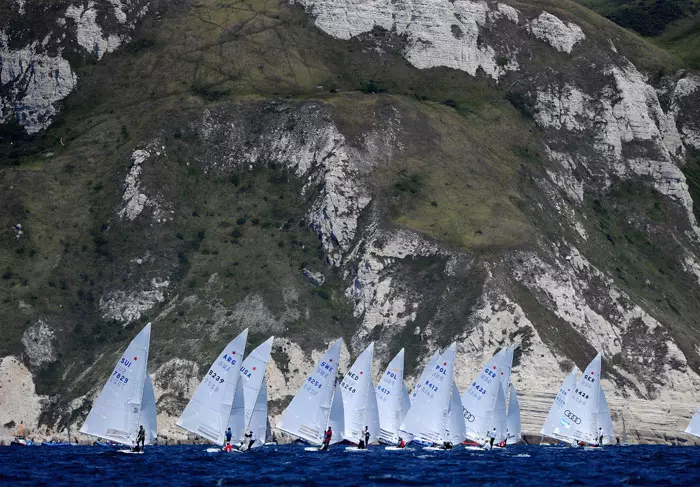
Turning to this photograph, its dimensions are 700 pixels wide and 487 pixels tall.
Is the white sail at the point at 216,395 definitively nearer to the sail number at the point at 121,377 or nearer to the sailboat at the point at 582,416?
the sail number at the point at 121,377

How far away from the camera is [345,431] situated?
9194cm

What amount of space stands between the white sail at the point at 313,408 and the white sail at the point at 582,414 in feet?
84.2

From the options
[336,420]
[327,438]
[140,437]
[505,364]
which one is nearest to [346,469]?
[327,438]

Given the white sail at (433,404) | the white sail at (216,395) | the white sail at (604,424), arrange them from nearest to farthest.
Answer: the white sail at (216,395) → the white sail at (433,404) → the white sail at (604,424)

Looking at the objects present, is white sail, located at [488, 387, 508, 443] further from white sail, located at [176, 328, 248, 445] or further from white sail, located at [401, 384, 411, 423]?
white sail, located at [176, 328, 248, 445]

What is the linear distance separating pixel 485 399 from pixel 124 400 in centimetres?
3245

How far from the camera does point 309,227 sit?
16975 centimetres

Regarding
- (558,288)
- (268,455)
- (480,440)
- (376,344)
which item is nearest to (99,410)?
(268,455)

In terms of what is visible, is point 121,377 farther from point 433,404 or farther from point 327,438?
point 433,404

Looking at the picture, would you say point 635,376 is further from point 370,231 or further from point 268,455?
point 268,455

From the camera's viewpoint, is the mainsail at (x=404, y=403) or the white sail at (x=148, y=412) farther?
the mainsail at (x=404, y=403)

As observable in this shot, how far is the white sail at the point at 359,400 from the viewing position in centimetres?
9069

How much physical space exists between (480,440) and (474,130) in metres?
95.3

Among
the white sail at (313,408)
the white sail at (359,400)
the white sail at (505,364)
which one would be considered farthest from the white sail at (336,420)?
the white sail at (505,364)
